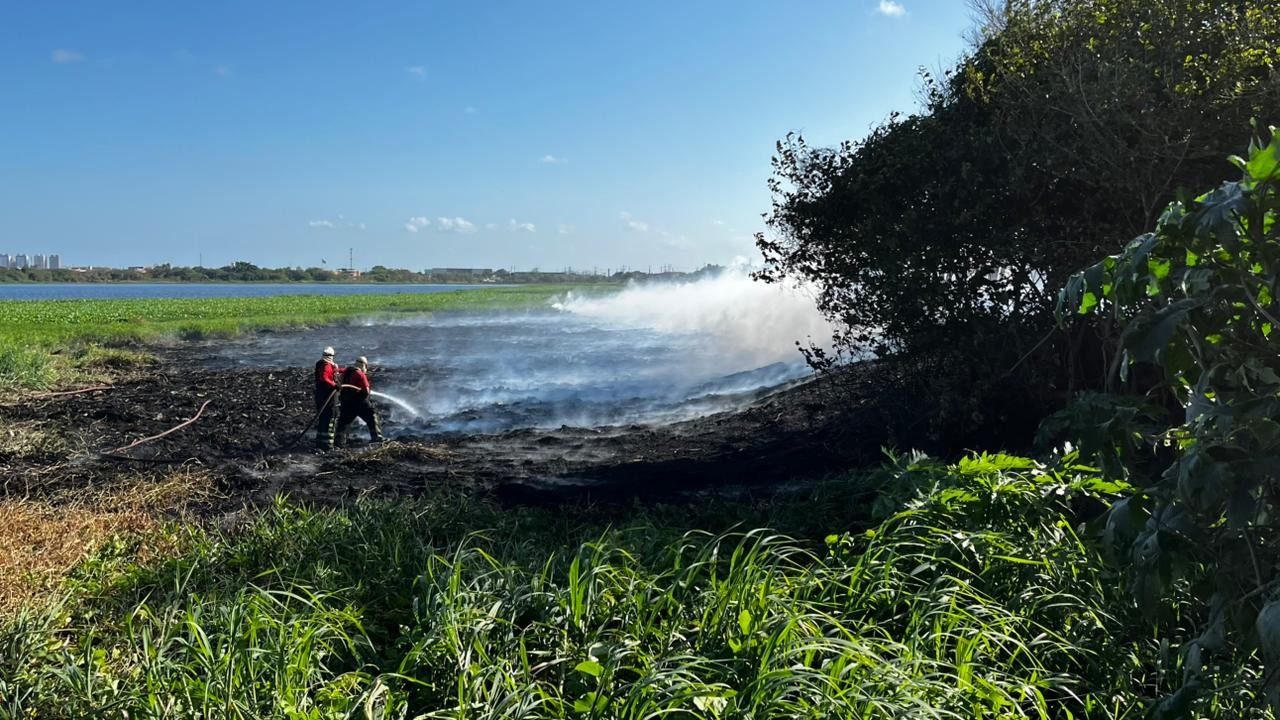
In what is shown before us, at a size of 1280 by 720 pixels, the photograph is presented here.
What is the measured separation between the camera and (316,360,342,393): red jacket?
12.3 m

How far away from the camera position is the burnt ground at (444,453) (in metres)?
8.59

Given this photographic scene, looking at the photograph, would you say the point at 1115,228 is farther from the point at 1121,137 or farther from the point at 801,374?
the point at 801,374

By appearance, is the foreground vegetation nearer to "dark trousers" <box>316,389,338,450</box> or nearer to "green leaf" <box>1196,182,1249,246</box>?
"dark trousers" <box>316,389,338,450</box>

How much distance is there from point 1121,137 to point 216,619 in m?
7.50

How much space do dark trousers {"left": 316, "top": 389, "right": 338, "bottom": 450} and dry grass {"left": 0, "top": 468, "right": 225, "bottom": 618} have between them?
2998 mm

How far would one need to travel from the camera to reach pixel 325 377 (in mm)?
12352

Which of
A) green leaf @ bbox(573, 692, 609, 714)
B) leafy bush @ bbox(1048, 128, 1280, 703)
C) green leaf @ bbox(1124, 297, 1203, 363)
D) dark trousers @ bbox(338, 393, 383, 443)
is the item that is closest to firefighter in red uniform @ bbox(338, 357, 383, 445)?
dark trousers @ bbox(338, 393, 383, 443)

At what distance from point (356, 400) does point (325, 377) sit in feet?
1.84

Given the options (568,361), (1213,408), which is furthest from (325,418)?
(568,361)

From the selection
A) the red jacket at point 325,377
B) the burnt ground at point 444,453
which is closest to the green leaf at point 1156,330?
the burnt ground at point 444,453

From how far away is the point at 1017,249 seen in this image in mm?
7750

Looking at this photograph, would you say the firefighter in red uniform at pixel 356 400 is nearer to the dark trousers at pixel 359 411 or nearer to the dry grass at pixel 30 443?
the dark trousers at pixel 359 411

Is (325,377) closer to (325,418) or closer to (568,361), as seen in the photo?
(325,418)

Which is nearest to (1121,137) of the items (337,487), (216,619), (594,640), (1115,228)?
(1115,228)
